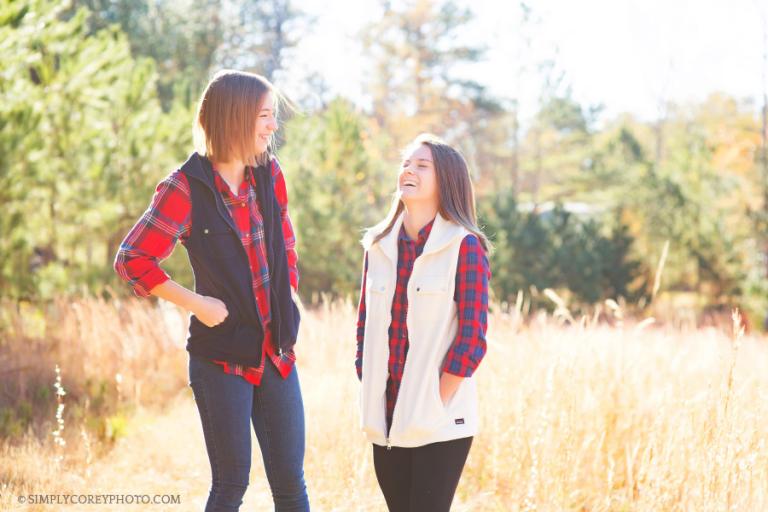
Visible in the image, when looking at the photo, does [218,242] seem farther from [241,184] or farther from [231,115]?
[231,115]

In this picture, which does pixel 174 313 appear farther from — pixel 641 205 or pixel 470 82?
pixel 470 82

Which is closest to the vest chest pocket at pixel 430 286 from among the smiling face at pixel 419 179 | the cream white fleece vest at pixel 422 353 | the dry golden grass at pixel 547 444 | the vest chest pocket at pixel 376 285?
the cream white fleece vest at pixel 422 353

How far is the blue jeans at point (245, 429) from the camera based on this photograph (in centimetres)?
214

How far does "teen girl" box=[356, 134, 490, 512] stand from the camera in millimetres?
2172

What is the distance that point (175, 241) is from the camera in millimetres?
2209

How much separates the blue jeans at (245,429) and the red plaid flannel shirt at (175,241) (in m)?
0.04

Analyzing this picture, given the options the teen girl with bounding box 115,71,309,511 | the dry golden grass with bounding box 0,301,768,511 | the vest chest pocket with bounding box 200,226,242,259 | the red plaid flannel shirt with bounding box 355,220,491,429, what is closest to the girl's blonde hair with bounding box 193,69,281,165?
the teen girl with bounding box 115,71,309,511

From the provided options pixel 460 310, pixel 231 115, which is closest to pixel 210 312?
pixel 231 115

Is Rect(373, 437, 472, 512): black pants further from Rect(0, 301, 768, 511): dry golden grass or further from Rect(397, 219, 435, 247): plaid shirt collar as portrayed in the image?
Rect(0, 301, 768, 511): dry golden grass

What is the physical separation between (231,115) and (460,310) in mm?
813

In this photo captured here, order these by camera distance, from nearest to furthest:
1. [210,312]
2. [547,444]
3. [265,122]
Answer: [210,312]
[265,122]
[547,444]

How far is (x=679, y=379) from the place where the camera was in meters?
4.46

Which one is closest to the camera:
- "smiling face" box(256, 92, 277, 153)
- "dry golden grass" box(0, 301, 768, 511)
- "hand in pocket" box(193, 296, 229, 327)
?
"hand in pocket" box(193, 296, 229, 327)

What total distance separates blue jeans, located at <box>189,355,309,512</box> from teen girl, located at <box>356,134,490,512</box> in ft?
0.75
